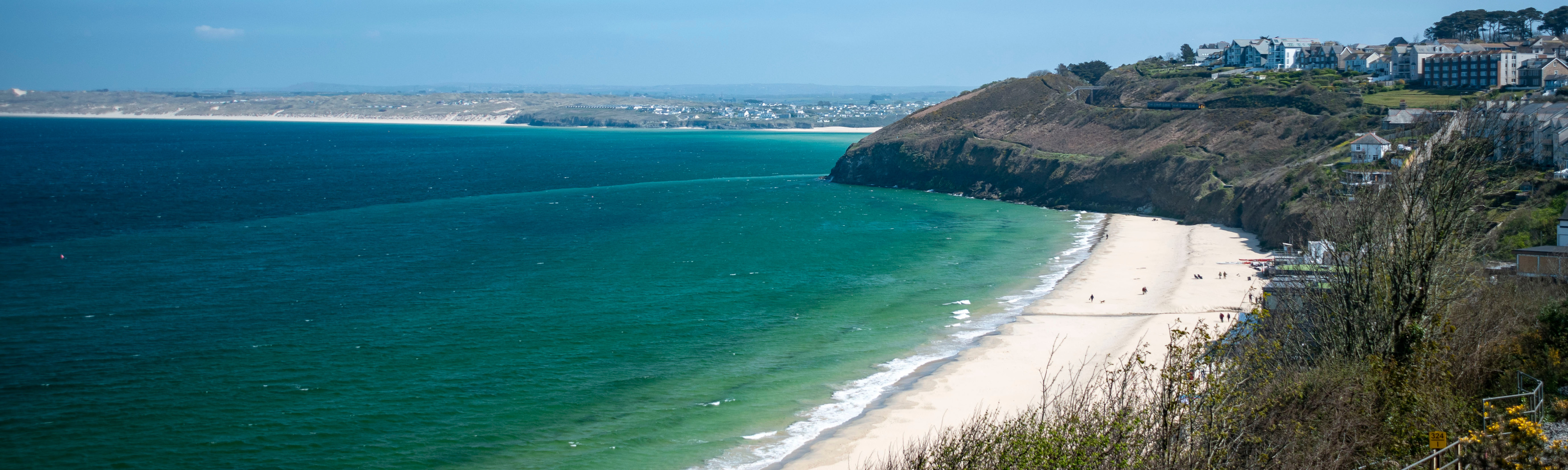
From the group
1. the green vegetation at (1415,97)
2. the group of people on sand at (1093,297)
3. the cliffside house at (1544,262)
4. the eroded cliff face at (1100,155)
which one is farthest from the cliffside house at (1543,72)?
the cliffside house at (1544,262)

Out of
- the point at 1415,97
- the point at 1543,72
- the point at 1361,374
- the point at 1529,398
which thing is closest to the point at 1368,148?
the point at 1543,72

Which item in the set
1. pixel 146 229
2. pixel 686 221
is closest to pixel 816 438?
pixel 686 221

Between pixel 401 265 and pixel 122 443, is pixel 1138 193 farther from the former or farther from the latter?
pixel 122 443

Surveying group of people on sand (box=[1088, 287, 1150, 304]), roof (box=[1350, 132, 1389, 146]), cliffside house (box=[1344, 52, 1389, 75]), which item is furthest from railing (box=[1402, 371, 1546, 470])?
cliffside house (box=[1344, 52, 1389, 75])

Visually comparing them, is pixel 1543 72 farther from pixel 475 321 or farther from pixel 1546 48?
pixel 475 321

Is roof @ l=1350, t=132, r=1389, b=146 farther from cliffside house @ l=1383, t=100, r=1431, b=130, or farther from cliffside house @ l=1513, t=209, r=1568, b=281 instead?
cliffside house @ l=1513, t=209, r=1568, b=281

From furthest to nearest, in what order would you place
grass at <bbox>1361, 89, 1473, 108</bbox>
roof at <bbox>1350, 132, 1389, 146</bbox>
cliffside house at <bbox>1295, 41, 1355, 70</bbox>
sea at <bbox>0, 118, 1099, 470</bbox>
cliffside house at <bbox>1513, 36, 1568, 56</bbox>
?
cliffside house at <bbox>1295, 41, 1355, 70</bbox>
cliffside house at <bbox>1513, 36, 1568, 56</bbox>
grass at <bbox>1361, 89, 1473, 108</bbox>
roof at <bbox>1350, 132, 1389, 146</bbox>
sea at <bbox>0, 118, 1099, 470</bbox>

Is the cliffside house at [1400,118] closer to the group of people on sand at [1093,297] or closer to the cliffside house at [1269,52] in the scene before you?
the group of people on sand at [1093,297]
